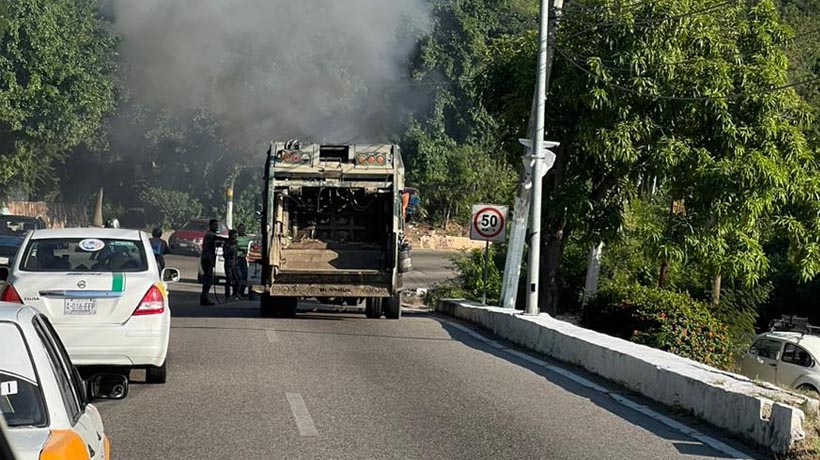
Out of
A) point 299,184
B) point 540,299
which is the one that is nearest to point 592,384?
point 299,184

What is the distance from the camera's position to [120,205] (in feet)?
183

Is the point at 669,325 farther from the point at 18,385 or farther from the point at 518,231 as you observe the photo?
the point at 18,385

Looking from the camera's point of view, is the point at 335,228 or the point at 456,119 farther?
the point at 456,119

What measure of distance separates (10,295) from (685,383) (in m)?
6.02

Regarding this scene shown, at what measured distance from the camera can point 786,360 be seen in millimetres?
21734

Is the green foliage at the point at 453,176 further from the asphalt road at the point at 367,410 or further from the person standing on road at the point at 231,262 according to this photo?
the asphalt road at the point at 367,410

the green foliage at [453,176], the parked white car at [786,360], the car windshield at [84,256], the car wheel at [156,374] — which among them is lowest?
the parked white car at [786,360]

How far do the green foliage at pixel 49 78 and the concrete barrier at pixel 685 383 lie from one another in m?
32.3

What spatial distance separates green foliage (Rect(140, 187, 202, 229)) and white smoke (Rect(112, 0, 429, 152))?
13.3m

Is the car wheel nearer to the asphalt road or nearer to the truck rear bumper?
the asphalt road

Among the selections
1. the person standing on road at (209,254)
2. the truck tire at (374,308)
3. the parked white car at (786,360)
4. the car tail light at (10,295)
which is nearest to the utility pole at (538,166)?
the truck tire at (374,308)

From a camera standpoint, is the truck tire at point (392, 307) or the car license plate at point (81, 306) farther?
the truck tire at point (392, 307)

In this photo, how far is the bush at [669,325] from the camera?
1966 cm

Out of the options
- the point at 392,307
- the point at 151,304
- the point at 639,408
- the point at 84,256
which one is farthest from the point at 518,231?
the point at 151,304
